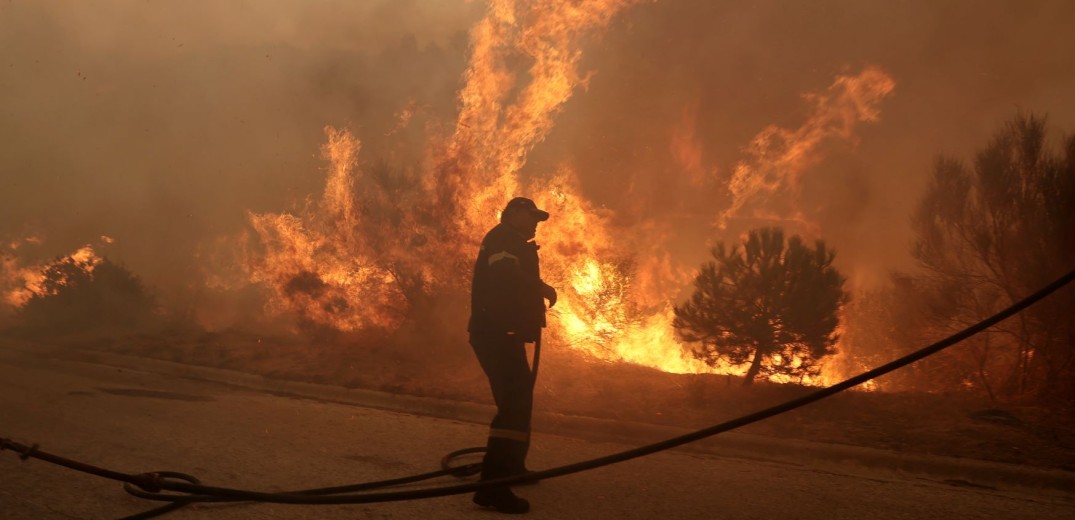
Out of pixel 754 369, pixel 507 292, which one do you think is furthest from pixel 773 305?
pixel 507 292

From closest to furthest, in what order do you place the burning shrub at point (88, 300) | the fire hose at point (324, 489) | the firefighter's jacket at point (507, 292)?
the fire hose at point (324, 489), the firefighter's jacket at point (507, 292), the burning shrub at point (88, 300)

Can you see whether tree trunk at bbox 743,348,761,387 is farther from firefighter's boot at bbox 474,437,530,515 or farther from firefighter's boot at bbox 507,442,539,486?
firefighter's boot at bbox 474,437,530,515

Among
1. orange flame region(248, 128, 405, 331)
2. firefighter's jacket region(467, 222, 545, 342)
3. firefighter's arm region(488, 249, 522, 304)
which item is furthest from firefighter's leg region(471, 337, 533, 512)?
orange flame region(248, 128, 405, 331)

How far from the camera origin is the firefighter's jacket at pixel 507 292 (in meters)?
4.41

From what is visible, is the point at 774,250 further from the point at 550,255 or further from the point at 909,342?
the point at 909,342

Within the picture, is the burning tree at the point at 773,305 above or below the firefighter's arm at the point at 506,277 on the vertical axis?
above

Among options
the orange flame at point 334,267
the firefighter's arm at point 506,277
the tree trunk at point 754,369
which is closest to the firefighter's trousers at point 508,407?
the firefighter's arm at point 506,277

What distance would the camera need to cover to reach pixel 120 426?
6.22m

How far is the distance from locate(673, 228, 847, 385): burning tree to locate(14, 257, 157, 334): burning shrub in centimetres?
1225

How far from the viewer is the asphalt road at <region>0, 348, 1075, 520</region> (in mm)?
4184

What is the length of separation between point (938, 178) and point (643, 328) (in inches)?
192

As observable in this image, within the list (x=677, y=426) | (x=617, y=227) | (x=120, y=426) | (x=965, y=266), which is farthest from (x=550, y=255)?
(x=120, y=426)

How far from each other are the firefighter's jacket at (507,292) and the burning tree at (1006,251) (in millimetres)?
6213

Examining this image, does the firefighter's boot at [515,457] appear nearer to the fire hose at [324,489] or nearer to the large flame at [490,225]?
the fire hose at [324,489]
